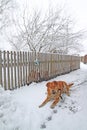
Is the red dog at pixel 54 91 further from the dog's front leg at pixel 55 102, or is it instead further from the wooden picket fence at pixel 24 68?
the wooden picket fence at pixel 24 68

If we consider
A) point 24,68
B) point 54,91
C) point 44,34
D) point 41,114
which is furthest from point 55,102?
point 44,34

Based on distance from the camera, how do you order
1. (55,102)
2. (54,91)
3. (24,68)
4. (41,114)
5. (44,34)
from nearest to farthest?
(41,114), (55,102), (54,91), (24,68), (44,34)

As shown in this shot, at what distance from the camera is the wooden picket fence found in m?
7.52

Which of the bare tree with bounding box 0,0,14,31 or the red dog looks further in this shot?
the bare tree with bounding box 0,0,14,31

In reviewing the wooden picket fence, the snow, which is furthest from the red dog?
the wooden picket fence

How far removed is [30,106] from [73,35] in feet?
54.0

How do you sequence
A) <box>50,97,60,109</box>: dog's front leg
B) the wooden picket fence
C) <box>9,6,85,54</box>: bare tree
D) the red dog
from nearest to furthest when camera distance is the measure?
1. <box>50,97,60,109</box>: dog's front leg
2. the red dog
3. the wooden picket fence
4. <box>9,6,85,54</box>: bare tree

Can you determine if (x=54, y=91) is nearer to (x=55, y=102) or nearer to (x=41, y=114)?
(x=55, y=102)

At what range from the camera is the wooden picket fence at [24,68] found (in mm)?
7520

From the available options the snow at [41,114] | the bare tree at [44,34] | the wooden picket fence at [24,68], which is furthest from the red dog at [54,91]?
the bare tree at [44,34]

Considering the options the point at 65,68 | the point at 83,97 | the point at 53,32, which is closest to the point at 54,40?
the point at 53,32

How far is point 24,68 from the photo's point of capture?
8.86 metres

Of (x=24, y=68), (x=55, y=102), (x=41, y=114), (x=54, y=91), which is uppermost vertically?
(x=24, y=68)

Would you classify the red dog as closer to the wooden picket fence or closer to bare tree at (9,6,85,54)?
the wooden picket fence
